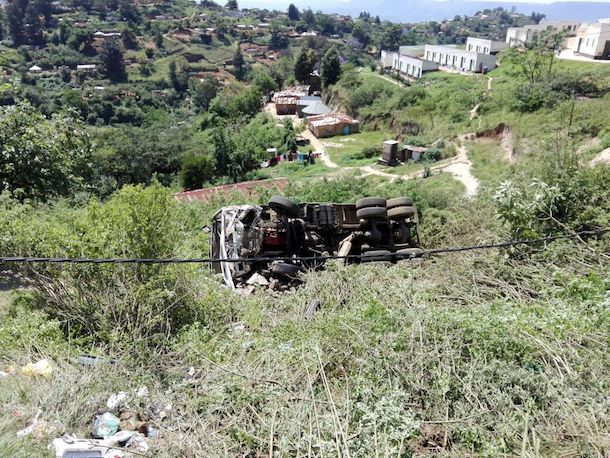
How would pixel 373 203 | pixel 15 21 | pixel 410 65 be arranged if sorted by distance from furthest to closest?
pixel 15 21 < pixel 410 65 < pixel 373 203

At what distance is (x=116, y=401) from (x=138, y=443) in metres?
0.67

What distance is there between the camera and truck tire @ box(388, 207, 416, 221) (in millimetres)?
10016

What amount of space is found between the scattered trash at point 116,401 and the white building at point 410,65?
58.9 m

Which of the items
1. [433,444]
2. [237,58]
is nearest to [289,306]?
[433,444]

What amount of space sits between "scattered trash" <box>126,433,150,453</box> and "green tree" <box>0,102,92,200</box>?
319 inches

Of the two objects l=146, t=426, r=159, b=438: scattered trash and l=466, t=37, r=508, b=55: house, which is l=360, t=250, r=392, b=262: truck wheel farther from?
l=466, t=37, r=508, b=55: house

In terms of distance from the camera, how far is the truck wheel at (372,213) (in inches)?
380

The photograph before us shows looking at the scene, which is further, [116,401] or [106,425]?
[116,401]

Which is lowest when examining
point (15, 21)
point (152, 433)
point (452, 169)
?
point (452, 169)

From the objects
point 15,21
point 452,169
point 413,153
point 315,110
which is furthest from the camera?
point 15,21

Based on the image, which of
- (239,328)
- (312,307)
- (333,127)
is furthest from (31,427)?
(333,127)

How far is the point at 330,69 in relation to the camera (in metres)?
57.4

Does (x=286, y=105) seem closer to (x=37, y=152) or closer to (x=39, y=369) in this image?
(x=37, y=152)

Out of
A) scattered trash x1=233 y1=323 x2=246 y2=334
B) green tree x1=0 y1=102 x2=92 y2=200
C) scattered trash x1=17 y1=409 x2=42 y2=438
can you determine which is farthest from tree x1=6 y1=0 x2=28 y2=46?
scattered trash x1=17 y1=409 x2=42 y2=438
